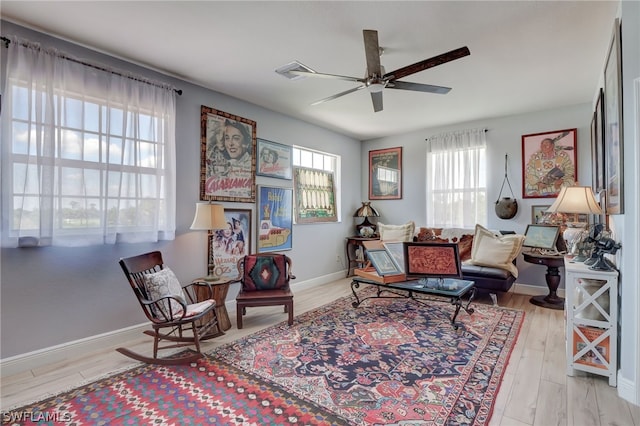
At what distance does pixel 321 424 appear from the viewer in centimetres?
175

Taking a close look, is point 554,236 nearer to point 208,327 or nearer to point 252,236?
point 252,236

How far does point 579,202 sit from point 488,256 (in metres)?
1.44

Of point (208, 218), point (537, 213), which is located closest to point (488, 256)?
point (537, 213)

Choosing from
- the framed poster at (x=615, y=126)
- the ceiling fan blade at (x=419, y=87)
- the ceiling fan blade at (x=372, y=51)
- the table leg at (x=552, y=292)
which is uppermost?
the ceiling fan blade at (x=372, y=51)

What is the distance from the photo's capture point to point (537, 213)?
14.9 ft

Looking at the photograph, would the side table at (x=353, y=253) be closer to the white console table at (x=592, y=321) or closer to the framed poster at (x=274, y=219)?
the framed poster at (x=274, y=219)

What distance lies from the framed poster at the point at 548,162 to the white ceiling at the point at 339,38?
700mm

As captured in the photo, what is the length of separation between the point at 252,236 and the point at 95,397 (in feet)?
8.02

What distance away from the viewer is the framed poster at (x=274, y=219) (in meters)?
4.33

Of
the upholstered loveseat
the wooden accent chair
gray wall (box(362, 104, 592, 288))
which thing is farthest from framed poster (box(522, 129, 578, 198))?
the wooden accent chair

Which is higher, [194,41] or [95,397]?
[194,41]

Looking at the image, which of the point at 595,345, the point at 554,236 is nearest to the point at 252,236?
the point at 595,345

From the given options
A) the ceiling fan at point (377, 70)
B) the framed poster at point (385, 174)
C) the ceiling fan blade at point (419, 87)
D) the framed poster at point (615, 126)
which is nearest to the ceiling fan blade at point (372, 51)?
the ceiling fan at point (377, 70)

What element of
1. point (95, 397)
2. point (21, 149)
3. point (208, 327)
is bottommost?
A: point (95, 397)
